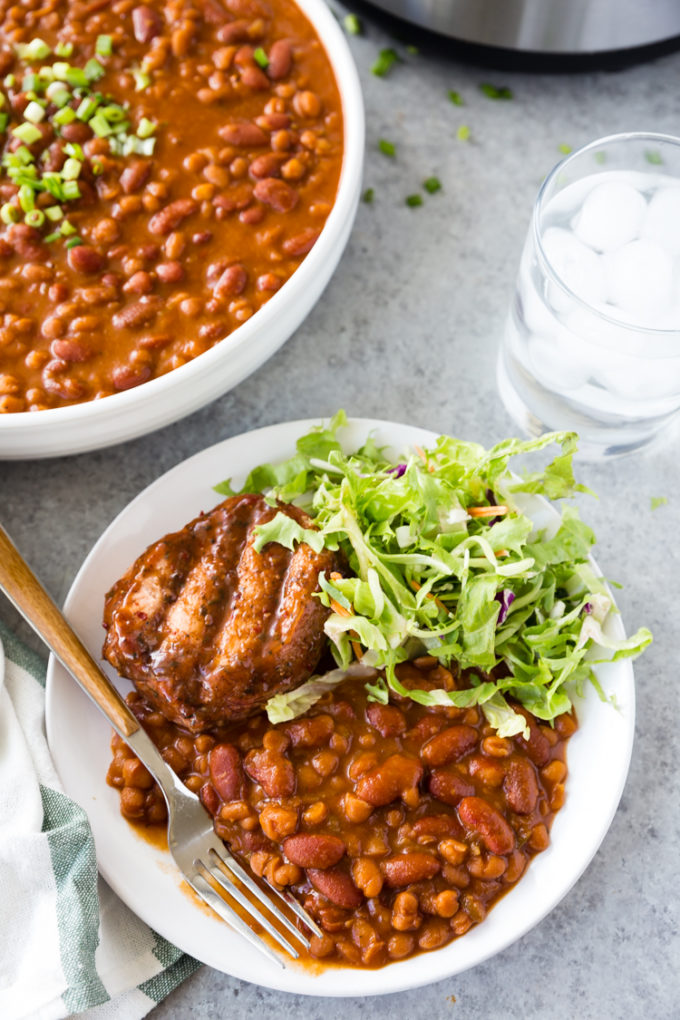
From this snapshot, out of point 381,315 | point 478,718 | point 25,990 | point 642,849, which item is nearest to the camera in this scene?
point 25,990

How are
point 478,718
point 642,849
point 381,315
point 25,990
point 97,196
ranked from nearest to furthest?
1. point 25,990
2. point 478,718
3. point 642,849
4. point 97,196
5. point 381,315

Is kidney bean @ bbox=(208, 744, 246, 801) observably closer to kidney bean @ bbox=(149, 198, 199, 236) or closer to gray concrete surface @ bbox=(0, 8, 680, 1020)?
gray concrete surface @ bbox=(0, 8, 680, 1020)

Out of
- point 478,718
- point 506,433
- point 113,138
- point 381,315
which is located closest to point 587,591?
point 478,718

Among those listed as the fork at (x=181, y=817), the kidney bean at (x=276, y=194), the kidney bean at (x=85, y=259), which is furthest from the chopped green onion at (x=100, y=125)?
the fork at (x=181, y=817)

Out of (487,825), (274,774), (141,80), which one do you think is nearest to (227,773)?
(274,774)

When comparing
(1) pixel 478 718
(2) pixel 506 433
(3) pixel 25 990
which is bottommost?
(3) pixel 25 990

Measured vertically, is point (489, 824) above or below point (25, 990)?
above

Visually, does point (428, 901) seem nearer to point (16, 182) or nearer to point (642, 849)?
point (642, 849)

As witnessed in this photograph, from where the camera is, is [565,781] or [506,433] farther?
[506,433]
